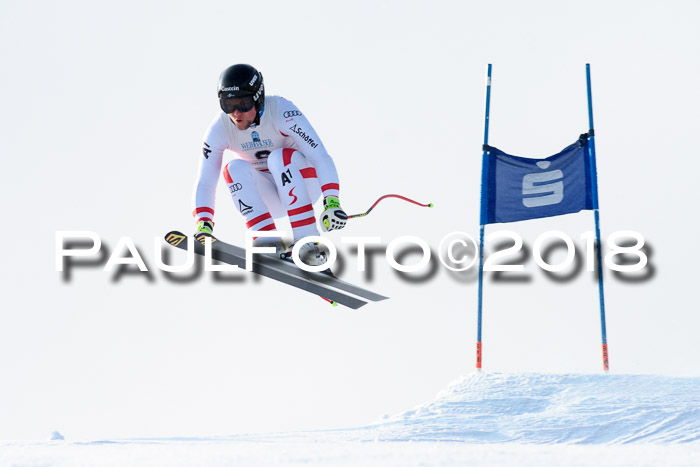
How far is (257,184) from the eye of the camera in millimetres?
10086

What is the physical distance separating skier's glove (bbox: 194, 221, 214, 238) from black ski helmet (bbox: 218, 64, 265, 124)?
1.24 metres

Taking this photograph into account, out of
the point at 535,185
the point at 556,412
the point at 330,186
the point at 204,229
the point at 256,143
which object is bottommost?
the point at 556,412

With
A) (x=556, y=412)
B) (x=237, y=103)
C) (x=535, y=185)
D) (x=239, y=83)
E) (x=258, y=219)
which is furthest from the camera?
(x=535, y=185)

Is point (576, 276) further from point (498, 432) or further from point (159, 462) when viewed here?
point (159, 462)

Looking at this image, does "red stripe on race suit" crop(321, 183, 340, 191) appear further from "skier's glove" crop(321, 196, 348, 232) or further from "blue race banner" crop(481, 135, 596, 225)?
"blue race banner" crop(481, 135, 596, 225)

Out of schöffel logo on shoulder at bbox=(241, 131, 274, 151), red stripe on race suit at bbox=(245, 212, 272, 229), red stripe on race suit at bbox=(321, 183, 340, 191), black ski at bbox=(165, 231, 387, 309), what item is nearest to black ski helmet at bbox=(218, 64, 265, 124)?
schöffel logo on shoulder at bbox=(241, 131, 274, 151)

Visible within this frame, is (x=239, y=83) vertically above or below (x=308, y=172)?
above

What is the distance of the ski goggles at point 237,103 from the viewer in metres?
9.27

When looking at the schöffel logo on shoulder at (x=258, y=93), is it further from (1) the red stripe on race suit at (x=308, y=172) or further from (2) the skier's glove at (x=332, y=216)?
(2) the skier's glove at (x=332, y=216)

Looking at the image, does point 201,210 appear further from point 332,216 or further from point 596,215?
point 596,215

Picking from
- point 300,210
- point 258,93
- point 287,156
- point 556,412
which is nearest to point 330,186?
point 300,210

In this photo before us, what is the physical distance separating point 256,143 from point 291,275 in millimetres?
1391

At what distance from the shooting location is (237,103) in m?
9.30

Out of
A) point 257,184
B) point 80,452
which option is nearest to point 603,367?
point 257,184
